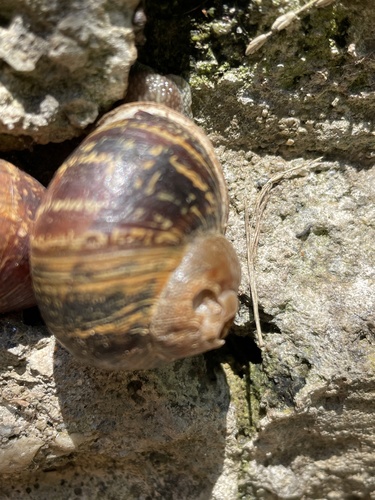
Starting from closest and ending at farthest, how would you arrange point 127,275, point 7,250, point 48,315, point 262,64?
point 127,275 < point 48,315 < point 7,250 < point 262,64

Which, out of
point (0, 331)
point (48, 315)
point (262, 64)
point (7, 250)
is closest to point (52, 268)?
point (48, 315)

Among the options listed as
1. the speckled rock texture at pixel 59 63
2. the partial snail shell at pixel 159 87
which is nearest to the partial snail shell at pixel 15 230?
the speckled rock texture at pixel 59 63

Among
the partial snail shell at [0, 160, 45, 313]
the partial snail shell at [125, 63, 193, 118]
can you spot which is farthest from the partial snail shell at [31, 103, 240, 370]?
the partial snail shell at [125, 63, 193, 118]

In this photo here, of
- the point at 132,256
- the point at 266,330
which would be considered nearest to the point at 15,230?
the point at 132,256

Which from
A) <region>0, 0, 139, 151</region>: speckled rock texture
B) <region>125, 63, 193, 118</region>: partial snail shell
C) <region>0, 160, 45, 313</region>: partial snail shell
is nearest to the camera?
<region>0, 0, 139, 151</region>: speckled rock texture

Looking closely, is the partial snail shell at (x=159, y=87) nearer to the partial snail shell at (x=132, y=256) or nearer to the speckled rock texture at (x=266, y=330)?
the speckled rock texture at (x=266, y=330)

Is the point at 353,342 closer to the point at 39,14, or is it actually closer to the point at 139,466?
A: the point at 139,466

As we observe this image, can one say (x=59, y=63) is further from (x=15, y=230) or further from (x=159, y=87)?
(x=15, y=230)

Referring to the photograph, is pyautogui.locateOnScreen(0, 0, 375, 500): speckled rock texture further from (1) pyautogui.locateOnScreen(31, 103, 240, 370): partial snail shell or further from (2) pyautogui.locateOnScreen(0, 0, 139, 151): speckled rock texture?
(1) pyautogui.locateOnScreen(31, 103, 240, 370): partial snail shell
